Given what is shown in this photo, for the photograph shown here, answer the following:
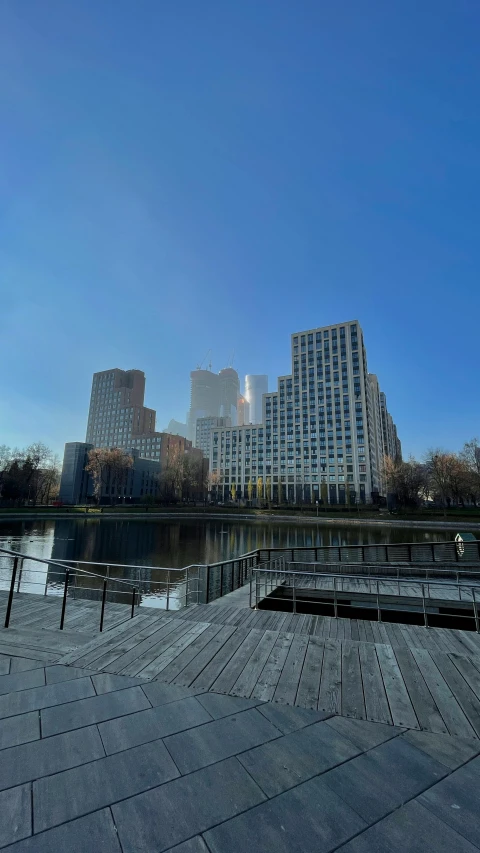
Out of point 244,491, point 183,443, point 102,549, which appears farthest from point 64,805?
point 183,443

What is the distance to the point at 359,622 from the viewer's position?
7.68 m

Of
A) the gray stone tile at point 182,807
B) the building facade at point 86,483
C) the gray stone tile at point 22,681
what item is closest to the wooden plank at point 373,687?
the gray stone tile at point 182,807

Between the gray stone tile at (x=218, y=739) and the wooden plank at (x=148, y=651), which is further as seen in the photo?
the wooden plank at (x=148, y=651)

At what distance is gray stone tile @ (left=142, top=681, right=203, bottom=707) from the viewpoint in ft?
13.1

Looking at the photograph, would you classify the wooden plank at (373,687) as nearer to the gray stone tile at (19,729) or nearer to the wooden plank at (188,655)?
the wooden plank at (188,655)

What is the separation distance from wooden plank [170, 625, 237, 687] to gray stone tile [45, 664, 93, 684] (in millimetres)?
1146

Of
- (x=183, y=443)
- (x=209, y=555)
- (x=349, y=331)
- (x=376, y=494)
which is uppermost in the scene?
(x=349, y=331)

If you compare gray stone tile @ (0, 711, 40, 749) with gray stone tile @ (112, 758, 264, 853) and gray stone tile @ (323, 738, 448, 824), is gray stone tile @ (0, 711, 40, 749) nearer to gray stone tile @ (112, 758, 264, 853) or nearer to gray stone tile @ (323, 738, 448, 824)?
gray stone tile @ (112, 758, 264, 853)

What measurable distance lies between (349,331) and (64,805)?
116 meters

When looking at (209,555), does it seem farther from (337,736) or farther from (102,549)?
(337,736)

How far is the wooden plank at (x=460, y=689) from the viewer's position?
3.78 metres

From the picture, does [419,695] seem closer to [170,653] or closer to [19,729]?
[170,653]

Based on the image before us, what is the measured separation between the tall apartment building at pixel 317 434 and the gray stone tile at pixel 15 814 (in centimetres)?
A: 9768

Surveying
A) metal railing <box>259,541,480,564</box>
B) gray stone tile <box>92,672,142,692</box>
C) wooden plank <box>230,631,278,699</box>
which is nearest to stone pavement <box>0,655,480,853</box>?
gray stone tile <box>92,672,142,692</box>
